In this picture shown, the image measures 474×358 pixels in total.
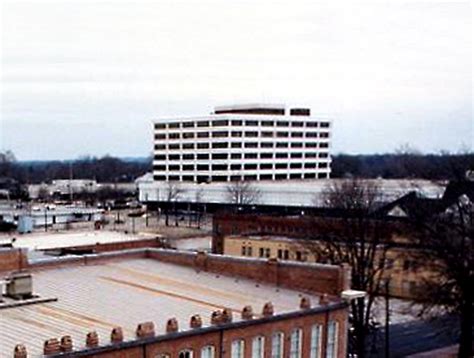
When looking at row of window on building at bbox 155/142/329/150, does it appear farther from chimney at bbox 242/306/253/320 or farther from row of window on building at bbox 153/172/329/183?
chimney at bbox 242/306/253/320

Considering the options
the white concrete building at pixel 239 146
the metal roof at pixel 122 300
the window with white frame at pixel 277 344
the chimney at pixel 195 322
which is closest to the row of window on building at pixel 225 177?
the white concrete building at pixel 239 146

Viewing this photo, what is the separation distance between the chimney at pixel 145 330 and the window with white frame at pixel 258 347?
216 inches

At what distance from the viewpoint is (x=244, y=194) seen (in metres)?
130

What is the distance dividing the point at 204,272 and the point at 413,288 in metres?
30.7

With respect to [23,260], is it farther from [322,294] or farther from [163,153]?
[163,153]

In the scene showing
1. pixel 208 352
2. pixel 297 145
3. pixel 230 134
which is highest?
pixel 230 134

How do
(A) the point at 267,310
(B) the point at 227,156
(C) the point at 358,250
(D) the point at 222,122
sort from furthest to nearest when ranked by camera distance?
1. (D) the point at 222,122
2. (B) the point at 227,156
3. (C) the point at 358,250
4. (A) the point at 267,310

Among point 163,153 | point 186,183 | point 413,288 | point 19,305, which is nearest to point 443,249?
point 413,288

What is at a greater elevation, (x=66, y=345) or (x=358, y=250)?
(x=66, y=345)

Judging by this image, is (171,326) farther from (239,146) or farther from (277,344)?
(239,146)

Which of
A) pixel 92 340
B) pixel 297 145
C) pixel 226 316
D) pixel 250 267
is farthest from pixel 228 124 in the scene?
pixel 92 340

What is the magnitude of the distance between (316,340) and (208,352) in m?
6.59

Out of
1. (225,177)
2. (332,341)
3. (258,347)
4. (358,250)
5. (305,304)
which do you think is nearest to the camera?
(258,347)

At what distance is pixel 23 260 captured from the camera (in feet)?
120
